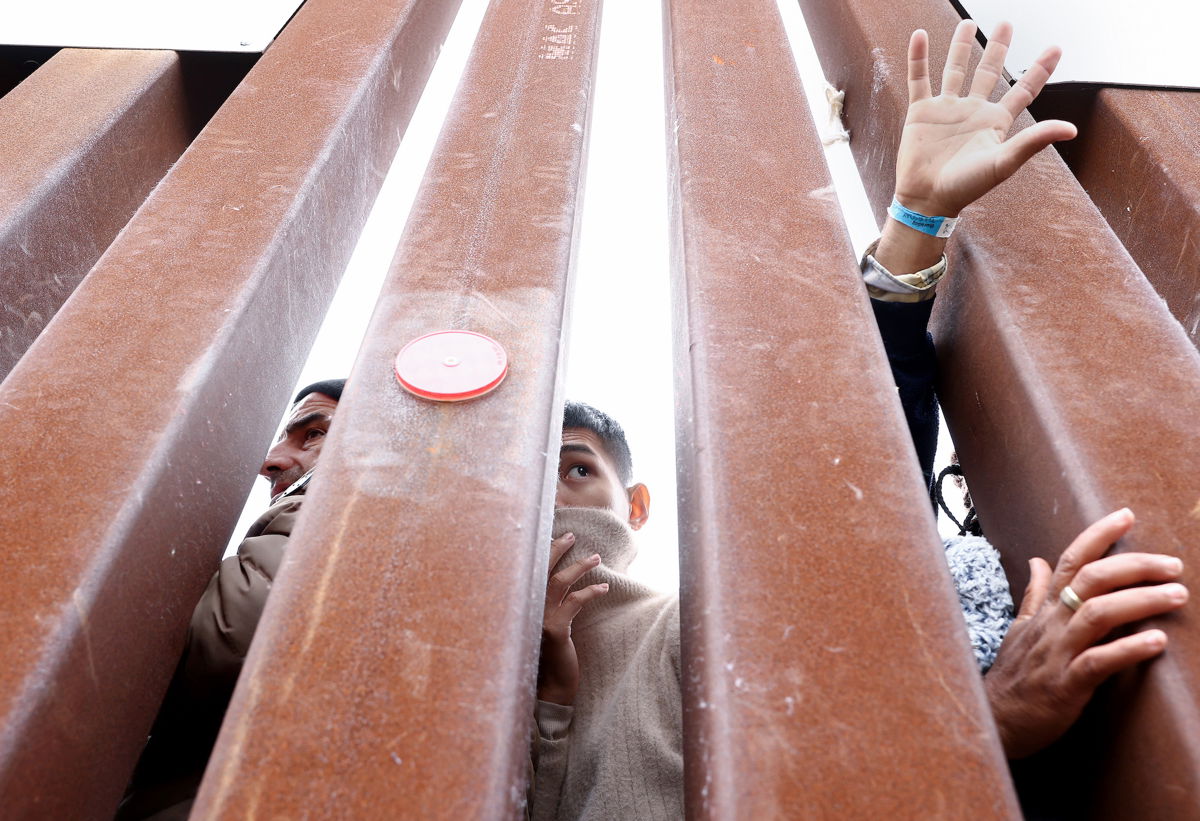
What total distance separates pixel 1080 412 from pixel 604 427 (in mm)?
1072

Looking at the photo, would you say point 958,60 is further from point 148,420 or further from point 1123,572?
point 148,420

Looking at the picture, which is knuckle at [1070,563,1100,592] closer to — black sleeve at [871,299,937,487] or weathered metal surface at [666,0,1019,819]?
weathered metal surface at [666,0,1019,819]

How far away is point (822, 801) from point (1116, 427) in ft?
2.16

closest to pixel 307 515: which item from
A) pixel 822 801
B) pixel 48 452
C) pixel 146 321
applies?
pixel 48 452

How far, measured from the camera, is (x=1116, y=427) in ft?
3.75

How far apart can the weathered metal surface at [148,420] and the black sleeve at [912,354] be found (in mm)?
956

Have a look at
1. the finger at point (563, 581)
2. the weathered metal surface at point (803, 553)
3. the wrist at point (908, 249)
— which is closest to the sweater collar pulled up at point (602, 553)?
the finger at point (563, 581)

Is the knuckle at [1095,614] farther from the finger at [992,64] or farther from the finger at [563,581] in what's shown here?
the finger at [992,64]

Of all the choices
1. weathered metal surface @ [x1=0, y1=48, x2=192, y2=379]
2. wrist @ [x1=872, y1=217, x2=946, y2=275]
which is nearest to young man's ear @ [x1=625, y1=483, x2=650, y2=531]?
wrist @ [x1=872, y1=217, x2=946, y2=275]

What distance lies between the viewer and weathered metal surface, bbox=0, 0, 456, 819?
0.92m

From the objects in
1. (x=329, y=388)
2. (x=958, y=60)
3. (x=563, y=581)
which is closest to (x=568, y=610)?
(x=563, y=581)

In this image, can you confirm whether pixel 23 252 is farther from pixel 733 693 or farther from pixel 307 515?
pixel 733 693

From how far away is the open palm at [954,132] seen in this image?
140 cm

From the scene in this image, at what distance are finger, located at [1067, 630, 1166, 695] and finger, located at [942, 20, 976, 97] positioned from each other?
944mm
